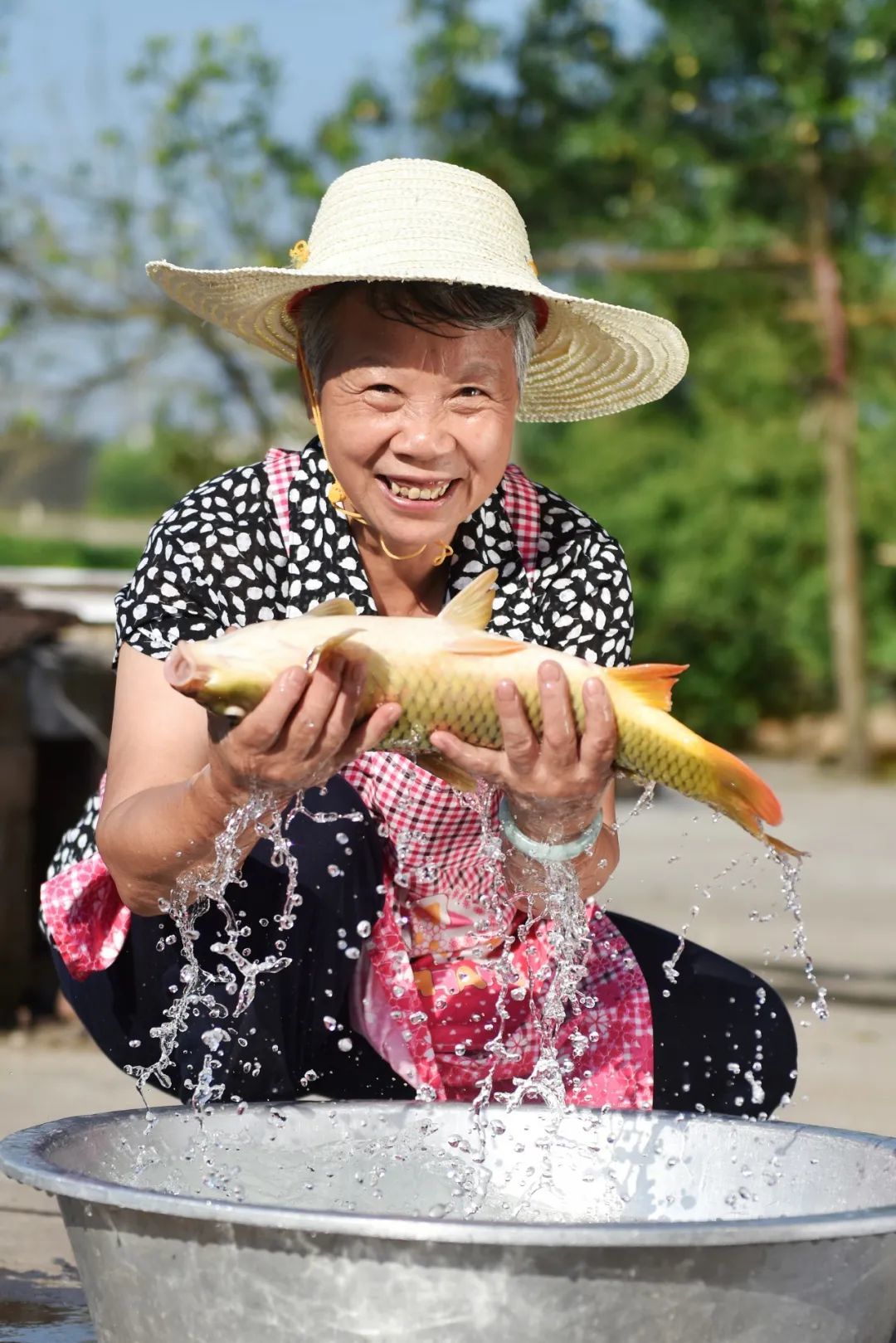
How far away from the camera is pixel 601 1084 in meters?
2.76

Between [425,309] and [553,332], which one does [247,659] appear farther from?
[553,332]

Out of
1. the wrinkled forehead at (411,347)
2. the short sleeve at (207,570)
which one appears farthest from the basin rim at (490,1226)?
the wrinkled forehead at (411,347)

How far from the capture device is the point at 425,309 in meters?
2.51

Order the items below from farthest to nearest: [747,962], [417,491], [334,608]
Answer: [747,962] < [417,491] < [334,608]

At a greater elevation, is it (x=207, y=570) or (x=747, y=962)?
(x=207, y=570)

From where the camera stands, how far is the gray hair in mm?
2508

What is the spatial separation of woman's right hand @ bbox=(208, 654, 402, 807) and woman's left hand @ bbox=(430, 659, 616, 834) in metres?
0.11

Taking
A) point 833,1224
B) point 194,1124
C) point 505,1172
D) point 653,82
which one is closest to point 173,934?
point 194,1124

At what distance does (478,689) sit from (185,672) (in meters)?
0.36

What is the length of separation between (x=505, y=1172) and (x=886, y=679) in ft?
59.0

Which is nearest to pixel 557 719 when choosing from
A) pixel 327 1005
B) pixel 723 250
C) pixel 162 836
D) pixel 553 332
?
pixel 162 836

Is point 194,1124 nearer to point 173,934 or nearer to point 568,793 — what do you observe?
point 173,934

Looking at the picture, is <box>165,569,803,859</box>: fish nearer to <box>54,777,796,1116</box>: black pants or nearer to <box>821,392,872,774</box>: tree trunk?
<box>54,777,796,1116</box>: black pants

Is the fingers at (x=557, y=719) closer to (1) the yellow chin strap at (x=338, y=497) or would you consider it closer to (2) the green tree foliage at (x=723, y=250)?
(1) the yellow chin strap at (x=338, y=497)
